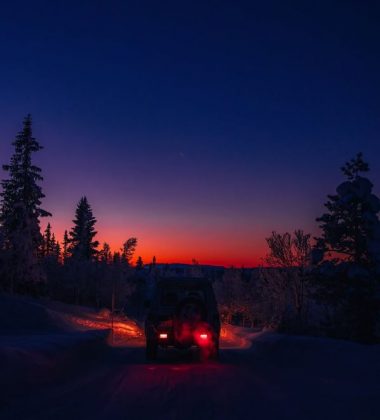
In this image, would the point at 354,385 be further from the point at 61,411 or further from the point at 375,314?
the point at 375,314

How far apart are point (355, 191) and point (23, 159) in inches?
1381

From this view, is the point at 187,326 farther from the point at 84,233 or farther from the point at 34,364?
the point at 84,233

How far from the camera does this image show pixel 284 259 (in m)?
34.5

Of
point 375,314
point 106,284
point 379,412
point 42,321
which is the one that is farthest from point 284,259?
point 106,284

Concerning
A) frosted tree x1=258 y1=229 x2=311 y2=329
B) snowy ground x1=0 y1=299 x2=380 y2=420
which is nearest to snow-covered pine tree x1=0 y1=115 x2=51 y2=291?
frosted tree x1=258 y1=229 x2=311 y2=329

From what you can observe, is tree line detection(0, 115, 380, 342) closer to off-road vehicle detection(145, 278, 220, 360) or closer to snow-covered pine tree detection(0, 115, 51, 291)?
snow-covered pine tree detection(0, 115, 51, 291)

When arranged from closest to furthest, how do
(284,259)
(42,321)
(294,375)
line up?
1. (294,375)
2. (284,259)
3. (42,321)

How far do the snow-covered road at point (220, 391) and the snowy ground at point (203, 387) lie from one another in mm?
→ 15

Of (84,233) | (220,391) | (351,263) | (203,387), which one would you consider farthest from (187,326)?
(84,233)

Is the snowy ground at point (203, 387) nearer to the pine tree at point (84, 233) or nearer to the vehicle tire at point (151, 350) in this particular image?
the vehicle tire at point (151, 350)

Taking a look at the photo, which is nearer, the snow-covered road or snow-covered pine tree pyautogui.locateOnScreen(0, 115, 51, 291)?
the snow-covered road

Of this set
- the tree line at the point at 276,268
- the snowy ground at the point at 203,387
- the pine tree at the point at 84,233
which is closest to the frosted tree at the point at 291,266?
the tree line at the point at 276,268

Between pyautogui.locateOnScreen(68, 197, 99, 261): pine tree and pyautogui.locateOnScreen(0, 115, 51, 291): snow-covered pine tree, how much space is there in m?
39.9

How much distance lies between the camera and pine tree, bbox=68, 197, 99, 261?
90125 millimetres
